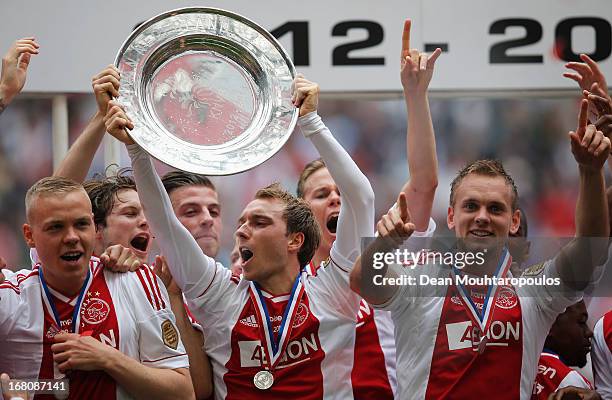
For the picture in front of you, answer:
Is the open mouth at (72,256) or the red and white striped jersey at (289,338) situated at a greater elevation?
the open mouth at (72,256)

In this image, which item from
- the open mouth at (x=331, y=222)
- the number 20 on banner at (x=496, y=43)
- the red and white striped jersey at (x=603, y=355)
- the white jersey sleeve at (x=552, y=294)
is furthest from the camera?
the number 20 on banner at (x=496, y=43)

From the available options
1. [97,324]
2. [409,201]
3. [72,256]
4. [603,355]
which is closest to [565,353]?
[603,355]

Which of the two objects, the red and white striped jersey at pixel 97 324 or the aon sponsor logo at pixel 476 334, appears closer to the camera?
the red and white striped jersey at pixel 97 324

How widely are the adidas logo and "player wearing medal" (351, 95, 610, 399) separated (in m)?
0.37

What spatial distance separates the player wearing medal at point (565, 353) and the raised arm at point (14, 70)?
2.07 meters

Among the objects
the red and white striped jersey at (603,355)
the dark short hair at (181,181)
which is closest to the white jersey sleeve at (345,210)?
the dark short hair at (181,181)

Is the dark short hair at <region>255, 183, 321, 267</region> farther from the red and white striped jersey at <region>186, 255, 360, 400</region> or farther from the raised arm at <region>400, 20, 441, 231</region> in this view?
the raised arm at <region>400, 20, 441, 231</region>

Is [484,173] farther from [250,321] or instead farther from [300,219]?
[250,321]

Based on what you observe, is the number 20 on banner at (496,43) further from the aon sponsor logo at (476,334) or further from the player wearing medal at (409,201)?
the aon sponsor logo at (476,334)

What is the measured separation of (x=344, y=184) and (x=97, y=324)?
901mm

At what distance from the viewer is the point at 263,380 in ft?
11.7

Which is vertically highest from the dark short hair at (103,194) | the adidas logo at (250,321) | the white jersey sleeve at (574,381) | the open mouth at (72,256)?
the dark short hair at (103,194)

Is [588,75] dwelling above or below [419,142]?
above

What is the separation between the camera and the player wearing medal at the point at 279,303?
358 centimetres
